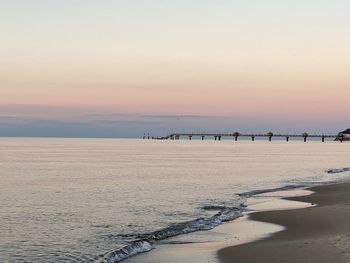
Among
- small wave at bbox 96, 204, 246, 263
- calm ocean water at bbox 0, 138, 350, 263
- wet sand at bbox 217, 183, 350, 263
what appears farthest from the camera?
calm ocean water at bbox 0, 138, 350, 263

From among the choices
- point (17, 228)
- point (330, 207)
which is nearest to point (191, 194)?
point (330, 207)

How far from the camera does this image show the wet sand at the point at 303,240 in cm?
1474

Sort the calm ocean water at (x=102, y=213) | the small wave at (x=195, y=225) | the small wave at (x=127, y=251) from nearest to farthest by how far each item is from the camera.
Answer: the small wave at (x=127, y=251)
the calm ocean water at (x=102, y=213)
the small wave at (x=195, y=225)

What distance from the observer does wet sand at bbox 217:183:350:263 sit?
1474 cm

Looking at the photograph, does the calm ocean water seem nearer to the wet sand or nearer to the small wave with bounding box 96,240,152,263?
the small wave with bounding box 96,240,152,263

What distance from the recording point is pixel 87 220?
23.6 meters

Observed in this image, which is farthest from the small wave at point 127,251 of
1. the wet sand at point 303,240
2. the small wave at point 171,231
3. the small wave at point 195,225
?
the wet sand at point 303,240

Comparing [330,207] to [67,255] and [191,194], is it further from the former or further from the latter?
[67,255]

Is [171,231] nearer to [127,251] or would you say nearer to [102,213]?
[127,251]

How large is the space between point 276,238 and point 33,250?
7.95m

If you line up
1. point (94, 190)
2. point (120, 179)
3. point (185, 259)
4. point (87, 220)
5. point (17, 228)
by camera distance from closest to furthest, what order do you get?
point (185, 259), point (17, 228), point (87, 220), point (94, 190), point (120, 179)

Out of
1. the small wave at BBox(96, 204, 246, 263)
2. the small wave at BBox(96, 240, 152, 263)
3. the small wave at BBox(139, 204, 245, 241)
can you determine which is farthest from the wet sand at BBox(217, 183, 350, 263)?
the small wave at BBox(96, 240, 152, 263)

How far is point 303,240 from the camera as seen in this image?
57.9 feet

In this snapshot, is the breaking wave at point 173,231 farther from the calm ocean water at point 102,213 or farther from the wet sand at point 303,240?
the wet sand at point 303,240
